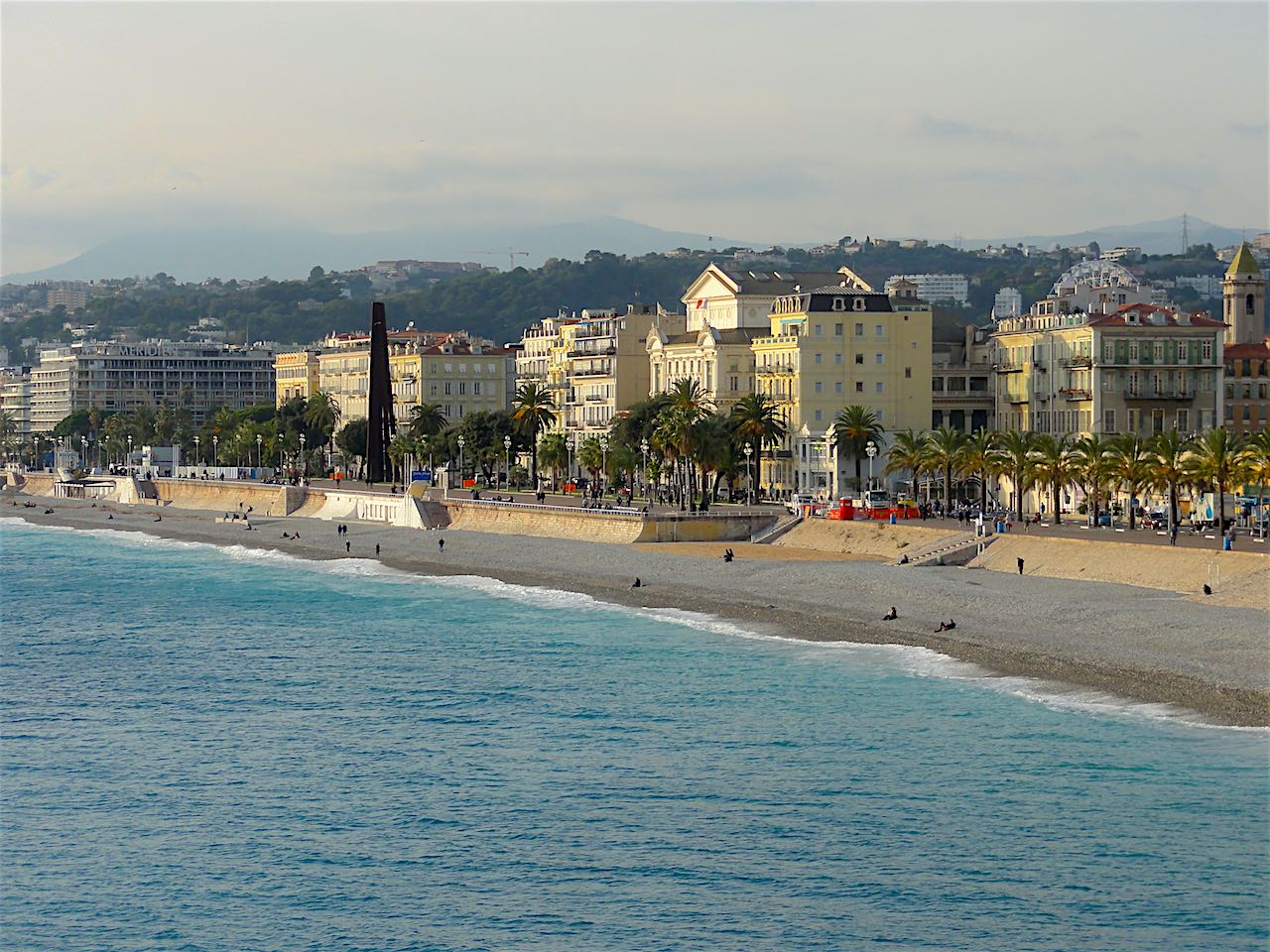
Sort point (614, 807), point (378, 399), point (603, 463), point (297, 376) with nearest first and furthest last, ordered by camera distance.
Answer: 1. point (614, 807)
2. point (603, 463)
3. point (378, 399)
4. point (297, 376)

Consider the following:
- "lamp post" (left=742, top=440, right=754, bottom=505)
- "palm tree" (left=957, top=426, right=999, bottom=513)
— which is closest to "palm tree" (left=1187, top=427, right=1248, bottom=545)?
"palm tree" (left=957, top=426, right=999, bottom=513)

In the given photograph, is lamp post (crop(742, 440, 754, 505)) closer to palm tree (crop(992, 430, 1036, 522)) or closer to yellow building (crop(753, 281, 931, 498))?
yellow building (crop(753, 281, 931, 498))

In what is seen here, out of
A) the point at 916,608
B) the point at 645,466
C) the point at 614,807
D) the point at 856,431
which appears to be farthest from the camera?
the point at 645,466

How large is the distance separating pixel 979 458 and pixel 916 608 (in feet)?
66.8

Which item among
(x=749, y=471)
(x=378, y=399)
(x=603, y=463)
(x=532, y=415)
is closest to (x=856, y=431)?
(x=749, y=471)

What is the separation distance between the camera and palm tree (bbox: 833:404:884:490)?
Result: 92.1 m

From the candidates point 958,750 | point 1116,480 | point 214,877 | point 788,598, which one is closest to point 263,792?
point 214,877

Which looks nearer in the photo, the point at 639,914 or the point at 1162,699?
the point at 639,914

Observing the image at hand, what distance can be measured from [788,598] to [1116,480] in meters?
13.9

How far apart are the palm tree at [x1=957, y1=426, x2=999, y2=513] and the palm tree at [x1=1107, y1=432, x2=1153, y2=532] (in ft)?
22.5

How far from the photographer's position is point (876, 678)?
47.8 meters

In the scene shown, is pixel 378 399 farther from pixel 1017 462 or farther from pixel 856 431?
pixel 1017 462

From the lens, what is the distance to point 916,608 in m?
58.9

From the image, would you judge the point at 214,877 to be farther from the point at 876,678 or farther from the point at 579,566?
the point at 579,566
